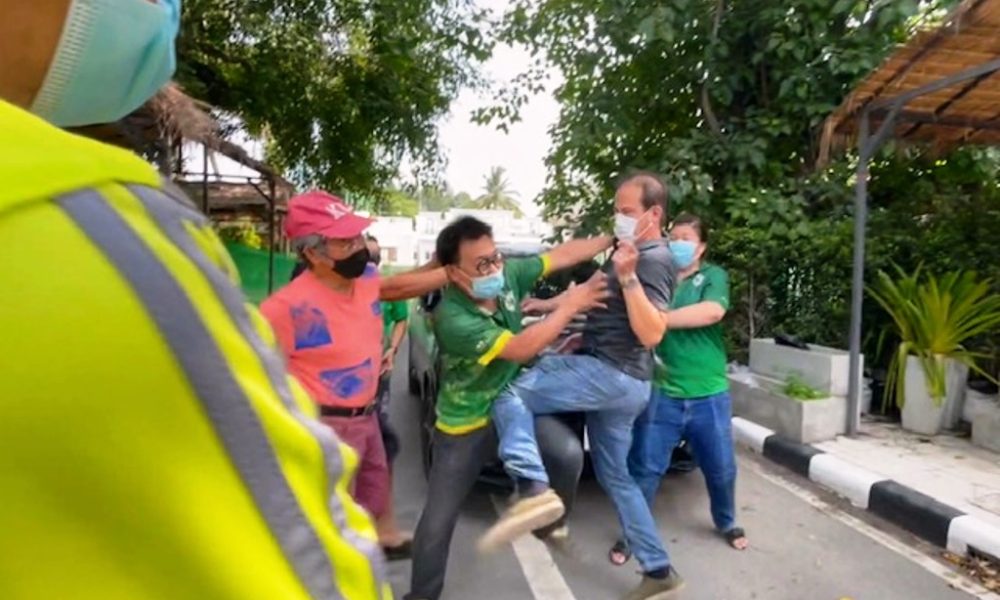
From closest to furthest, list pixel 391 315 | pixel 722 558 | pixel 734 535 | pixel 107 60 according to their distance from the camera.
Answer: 1. pixel 107 60
2. pixel 722 558
3. pixel 734 535
4. pixel 391 315

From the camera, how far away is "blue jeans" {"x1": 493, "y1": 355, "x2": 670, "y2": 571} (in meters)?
3.26

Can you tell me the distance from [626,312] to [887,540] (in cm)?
227

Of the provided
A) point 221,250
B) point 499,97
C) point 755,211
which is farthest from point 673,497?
point 499,97

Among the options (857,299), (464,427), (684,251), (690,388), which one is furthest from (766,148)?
(464,427)

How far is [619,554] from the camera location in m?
3.93

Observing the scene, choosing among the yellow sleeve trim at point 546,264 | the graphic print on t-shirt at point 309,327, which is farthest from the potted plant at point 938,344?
the graphic print on t-shirt at point 309,327

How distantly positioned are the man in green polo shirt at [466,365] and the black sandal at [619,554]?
1.04 meters

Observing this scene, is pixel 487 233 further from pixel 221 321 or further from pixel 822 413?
pixel 822 413

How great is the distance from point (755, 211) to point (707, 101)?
5.58 ft

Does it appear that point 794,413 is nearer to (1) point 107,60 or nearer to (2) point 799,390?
(2) point 799,390

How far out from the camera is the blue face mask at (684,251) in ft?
12.8

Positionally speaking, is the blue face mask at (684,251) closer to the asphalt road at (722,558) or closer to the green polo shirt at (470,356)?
the green polo shirt at (470,356)

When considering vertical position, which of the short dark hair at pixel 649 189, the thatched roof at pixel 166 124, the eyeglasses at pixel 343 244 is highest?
the thatched roof at pixel 166 124

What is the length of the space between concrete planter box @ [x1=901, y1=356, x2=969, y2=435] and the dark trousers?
3.97 meters
